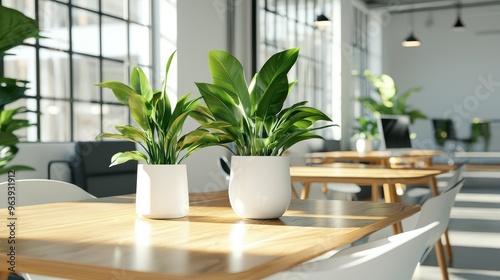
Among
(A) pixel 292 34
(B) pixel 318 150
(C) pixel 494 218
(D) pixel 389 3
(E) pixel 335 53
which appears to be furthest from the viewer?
(D) pixel 389 3

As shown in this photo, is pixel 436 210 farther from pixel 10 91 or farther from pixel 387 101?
pixel 387 101

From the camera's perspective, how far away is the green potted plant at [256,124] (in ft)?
4.97

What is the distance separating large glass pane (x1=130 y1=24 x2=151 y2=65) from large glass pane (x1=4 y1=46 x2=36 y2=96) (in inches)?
52.3

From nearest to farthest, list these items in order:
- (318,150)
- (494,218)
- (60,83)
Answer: (60,83) → (494,218) → (318,150)

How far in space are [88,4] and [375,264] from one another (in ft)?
15.4

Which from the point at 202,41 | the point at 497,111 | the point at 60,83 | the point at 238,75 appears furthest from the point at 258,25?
the point at 497,111

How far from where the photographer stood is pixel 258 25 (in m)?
7.43

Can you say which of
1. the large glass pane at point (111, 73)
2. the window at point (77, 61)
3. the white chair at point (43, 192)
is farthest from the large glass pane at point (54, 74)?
the white chair at point (43, 192)

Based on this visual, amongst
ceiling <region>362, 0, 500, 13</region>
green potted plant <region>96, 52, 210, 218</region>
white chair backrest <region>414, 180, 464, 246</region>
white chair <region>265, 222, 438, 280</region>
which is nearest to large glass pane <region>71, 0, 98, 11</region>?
white chair backrest <region>414, 180, 464, 246</region>

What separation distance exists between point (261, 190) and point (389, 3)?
1228 cm

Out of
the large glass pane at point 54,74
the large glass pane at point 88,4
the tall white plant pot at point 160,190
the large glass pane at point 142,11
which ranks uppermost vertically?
the large glass pane at point 142,11

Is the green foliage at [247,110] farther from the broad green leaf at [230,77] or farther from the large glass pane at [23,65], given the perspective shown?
the large glass pane at [23,65]

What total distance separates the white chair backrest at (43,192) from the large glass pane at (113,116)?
11.2 feet

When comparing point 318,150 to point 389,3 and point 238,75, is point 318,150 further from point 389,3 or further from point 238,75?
→ point 238,75
